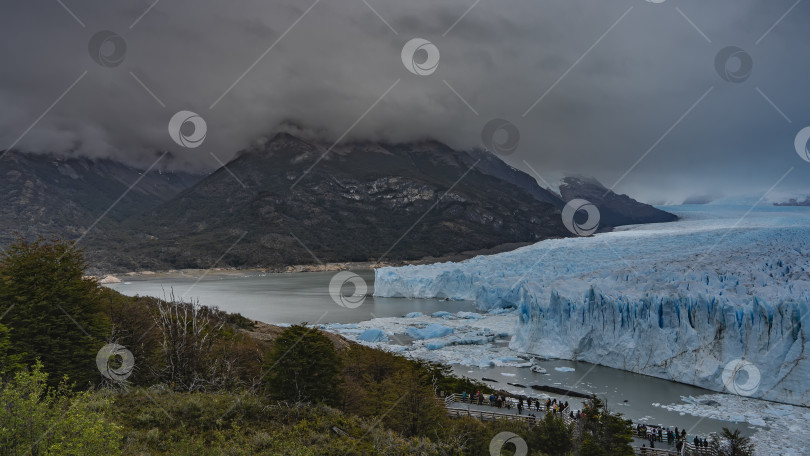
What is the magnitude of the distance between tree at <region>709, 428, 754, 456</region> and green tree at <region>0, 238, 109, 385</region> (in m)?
18.4

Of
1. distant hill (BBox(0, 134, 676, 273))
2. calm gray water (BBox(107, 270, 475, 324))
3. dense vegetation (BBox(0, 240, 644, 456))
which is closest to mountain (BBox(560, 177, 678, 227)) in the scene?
distant hill (BBox(0, 134, 676, 273))

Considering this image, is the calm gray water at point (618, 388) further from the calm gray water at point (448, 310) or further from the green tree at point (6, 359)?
the green tree at point (6, 359)

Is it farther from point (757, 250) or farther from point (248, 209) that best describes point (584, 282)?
point (248, 209)

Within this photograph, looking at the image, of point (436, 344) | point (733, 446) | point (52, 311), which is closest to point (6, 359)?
point (52, 311)

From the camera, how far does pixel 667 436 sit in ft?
49.4

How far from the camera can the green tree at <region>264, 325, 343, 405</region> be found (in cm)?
1171

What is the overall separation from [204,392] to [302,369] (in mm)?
2539

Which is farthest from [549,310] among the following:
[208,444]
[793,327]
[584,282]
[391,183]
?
[391,183]

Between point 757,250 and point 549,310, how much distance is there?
15.8 metres

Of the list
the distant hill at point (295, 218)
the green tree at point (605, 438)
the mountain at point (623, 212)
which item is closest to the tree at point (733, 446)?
the green tree at point (605, 438)

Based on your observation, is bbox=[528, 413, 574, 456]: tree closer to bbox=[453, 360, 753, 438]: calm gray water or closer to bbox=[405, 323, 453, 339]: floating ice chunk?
bbox=[453, 360, 753, 438]: calm gray water

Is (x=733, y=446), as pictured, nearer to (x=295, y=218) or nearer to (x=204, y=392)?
(x=204, y=392)

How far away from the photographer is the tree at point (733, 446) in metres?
12.7

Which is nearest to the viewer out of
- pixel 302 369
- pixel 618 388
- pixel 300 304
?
pixel 302 369
